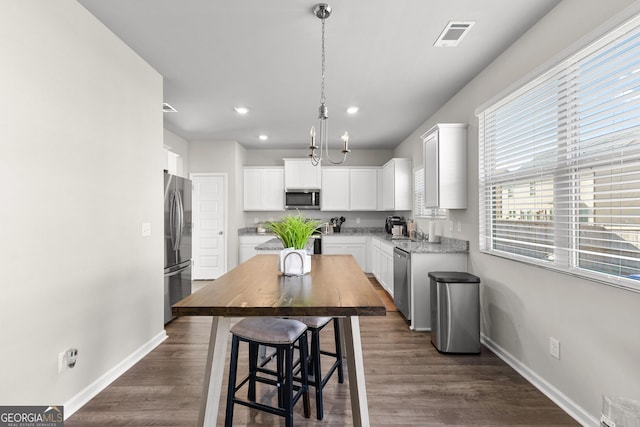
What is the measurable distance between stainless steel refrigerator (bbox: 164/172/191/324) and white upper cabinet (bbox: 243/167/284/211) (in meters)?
2.39

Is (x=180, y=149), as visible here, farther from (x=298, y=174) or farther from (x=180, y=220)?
(x=180, y=220)

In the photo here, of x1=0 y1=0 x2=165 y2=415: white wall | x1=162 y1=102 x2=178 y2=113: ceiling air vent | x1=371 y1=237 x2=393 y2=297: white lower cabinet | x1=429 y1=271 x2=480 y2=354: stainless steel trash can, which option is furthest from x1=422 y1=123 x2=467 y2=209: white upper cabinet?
x1=162 y1=102 x2=178 y2=113: ceiling air vent

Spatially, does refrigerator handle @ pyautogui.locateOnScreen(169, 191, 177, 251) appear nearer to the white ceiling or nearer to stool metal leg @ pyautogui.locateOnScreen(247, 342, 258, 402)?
the white ceiling

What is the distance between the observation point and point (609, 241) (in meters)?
1.79

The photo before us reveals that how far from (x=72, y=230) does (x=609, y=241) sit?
10.6ft

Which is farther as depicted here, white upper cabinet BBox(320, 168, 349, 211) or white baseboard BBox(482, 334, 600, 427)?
white upper cabinet BBox(320, 168, 349, 211)

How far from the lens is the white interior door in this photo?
6.16 m

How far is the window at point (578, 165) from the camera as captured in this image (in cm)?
168

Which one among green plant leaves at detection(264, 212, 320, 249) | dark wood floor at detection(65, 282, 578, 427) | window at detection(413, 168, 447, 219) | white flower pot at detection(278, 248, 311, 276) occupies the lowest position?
dark wood floor at detection(65, 282, 578, 427)

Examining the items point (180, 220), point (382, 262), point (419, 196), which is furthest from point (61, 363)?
point (419, 196)

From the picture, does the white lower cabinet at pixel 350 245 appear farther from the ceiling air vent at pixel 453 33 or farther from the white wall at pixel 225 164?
the ceiling air vent at pixel 453 33

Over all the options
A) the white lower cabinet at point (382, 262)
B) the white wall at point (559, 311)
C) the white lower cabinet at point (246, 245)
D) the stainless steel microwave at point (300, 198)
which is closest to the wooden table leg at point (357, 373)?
the white wall at point (559, 311)

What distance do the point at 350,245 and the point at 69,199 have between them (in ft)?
16.0

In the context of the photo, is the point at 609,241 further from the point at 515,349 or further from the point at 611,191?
the point at 515,349
